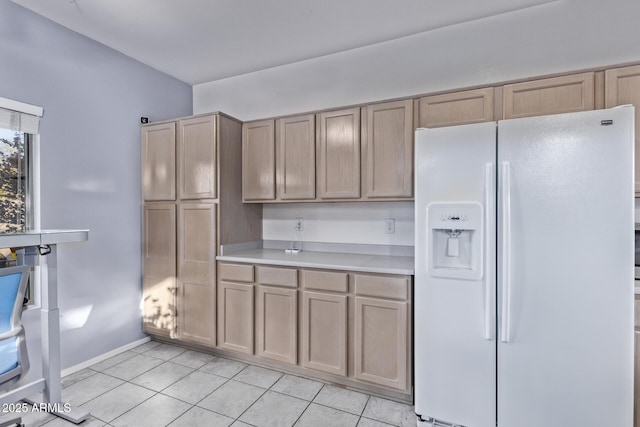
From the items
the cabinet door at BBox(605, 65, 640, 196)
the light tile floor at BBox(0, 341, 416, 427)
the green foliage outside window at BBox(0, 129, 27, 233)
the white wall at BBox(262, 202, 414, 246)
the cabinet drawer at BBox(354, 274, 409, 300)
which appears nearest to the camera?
the cabinet door at BBox(605, 65, 640, 196)

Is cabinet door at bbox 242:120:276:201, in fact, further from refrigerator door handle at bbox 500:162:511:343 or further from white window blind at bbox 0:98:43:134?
refrigerator door handle at bbox 500:162:511:343

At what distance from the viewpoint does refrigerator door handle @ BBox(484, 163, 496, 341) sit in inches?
66.2

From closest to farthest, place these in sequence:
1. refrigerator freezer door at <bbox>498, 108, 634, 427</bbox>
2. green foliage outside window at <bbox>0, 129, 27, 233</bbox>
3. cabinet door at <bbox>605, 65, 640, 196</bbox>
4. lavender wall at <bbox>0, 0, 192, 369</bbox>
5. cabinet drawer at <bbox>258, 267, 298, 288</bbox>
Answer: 1. refrigerator freezer door at <bbox>498, 108, 634, 427</bbox>
2. cabinet door at <bbox>605, 65, 640, 196</bbox>
3. green foliage outside window at <bbox>0, 129, 27, 233</bbox>
4. lavender wall at <bbox>0, 0, 192, 369</bbox>
5. cabinet drawer at <bbox>258, 267, 298, 288</bbox>

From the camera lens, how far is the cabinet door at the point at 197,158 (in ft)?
9.01

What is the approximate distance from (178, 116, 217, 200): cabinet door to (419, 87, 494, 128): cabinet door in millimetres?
1790

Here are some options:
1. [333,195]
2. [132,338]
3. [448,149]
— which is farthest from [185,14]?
[132,338]

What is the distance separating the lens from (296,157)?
276cm

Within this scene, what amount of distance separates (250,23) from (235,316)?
7.98 feet

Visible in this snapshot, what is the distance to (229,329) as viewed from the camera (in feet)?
8.82

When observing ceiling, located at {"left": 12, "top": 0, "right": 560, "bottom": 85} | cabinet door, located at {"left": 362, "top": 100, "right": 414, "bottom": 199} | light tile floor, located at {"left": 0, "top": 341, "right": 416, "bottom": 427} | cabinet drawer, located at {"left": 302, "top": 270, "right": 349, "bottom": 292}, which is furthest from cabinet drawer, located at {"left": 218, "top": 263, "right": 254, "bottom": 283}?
ceiling, located at {"left": 12, "top": 0, "right": 560, "bottom": 85}

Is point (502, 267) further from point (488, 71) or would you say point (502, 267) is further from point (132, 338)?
point (132, 338)

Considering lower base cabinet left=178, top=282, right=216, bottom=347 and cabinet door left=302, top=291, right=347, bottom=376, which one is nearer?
cabinet door left=302, top=291, right=347, bottom=376

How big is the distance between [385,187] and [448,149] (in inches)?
27.2

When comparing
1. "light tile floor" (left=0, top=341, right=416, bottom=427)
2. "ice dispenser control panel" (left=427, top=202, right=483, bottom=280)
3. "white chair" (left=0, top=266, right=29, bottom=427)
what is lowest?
"light tile floor" (left=0, top=341, right=416, bottom=427)
